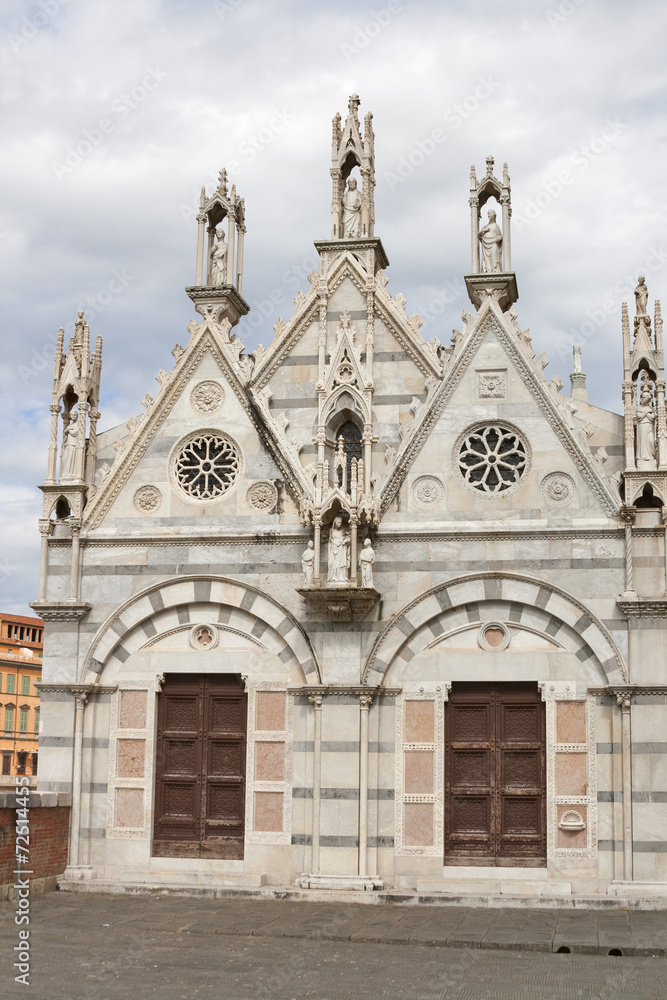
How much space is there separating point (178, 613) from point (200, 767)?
242 cm

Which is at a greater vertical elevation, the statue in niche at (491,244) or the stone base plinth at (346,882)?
the statue in niche at (491,244)

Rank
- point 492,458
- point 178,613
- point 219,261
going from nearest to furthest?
1. point 492,458
2. point 178,613
3. point 219,261

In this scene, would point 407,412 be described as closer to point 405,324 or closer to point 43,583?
point 405,324

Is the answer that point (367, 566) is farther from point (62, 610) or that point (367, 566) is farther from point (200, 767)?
point (62, 610)

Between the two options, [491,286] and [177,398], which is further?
[177,398]

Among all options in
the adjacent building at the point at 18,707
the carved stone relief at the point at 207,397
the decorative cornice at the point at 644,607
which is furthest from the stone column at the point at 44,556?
the adjacent building at the point at 18,707

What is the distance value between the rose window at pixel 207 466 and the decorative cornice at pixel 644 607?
6424 millimetres

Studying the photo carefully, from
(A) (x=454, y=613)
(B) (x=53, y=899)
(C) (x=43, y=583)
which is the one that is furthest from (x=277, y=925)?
(C) (x=43, y=583)

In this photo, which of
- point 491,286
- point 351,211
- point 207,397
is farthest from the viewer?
point 351,211

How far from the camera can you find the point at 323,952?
1327cm

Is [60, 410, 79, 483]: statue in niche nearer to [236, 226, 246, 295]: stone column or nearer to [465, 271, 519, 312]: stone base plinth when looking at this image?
[236, 226, 246, 295]: stone column

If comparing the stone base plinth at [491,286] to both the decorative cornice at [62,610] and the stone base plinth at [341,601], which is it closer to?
the stone base plinth at [341,601]

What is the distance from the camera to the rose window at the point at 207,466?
62.3 feet

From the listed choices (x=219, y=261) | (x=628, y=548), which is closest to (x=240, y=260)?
(x=219, y=261)
